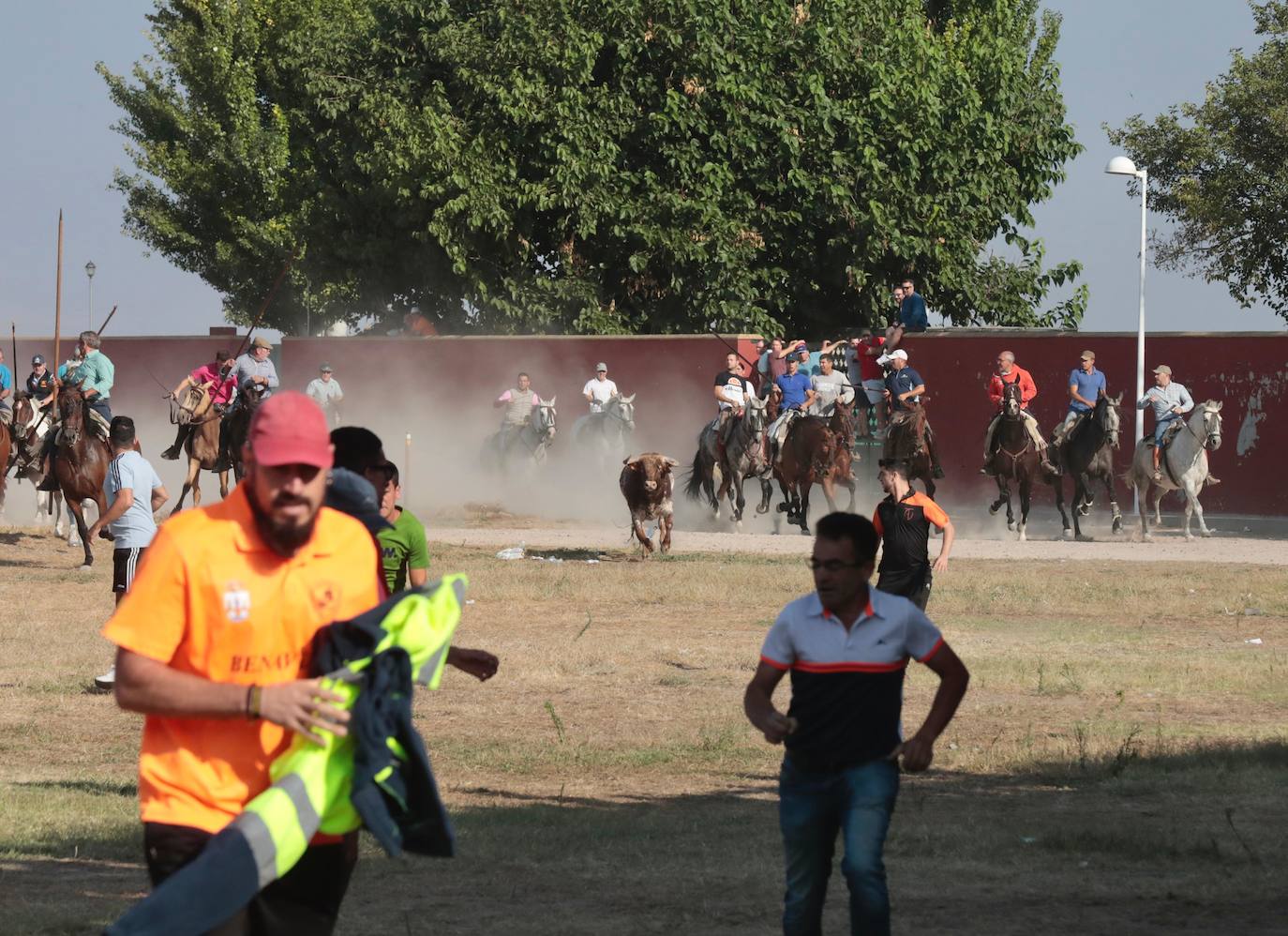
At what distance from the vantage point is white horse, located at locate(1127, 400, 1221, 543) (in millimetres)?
29109

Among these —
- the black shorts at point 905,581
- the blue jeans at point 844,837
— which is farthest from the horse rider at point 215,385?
the blue jeans at point 844,837

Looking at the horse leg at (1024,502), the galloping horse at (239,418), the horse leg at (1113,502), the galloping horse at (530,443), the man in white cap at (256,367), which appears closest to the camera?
the galloping horse at (239,418)

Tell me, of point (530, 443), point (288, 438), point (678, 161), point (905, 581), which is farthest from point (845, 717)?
point (678, 161)

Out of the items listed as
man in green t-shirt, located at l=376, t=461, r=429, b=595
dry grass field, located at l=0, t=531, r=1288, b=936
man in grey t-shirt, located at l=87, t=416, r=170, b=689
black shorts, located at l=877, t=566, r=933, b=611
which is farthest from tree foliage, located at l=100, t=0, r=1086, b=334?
man in green t-shirt, located at l=376, t=461, r=429, b=595

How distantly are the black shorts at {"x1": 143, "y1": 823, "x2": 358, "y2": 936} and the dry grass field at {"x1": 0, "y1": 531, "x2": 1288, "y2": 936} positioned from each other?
303 centimetres

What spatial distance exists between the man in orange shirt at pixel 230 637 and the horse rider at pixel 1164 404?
26550mm

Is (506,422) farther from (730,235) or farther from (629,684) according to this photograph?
(629,684)

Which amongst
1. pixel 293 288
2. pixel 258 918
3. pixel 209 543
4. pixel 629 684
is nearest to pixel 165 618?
pixel 209 543

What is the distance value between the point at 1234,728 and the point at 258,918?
9.38 metres

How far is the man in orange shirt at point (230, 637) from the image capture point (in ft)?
15.0

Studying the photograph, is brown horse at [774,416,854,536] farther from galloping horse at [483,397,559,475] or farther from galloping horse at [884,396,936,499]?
galloping horse at [483,397,559,475]

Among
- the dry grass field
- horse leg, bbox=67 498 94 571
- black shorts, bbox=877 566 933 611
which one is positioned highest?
black shorts, bbox=877 566 933 611

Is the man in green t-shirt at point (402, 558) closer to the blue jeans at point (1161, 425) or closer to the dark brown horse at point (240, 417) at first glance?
the dark brown horse at point (240, 417)

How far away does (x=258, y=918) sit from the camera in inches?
190
